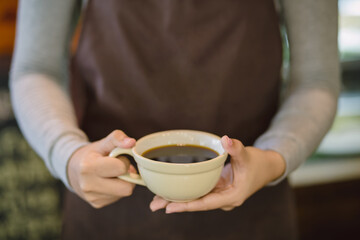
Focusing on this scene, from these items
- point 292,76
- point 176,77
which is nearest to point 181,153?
point 176,77

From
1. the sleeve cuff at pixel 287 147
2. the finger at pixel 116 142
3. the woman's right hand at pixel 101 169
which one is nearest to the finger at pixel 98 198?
the woman's right hand at pixel 101 169

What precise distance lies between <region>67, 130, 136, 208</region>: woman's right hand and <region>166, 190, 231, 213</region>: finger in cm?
11

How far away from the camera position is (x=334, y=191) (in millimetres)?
1914

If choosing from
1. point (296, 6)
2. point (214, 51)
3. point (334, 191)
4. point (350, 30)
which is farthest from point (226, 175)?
point (350, 30)

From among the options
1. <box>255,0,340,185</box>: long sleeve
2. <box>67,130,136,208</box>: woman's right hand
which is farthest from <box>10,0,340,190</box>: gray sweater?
<box>67,130,136,208</box>: woman's right hand

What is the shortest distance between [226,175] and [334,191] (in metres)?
1.53

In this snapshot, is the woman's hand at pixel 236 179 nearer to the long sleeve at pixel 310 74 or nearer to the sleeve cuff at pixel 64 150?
the long sleeve at pixel 310 74

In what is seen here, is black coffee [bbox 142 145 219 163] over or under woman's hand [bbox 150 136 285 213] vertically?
over

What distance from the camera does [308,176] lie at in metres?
1.89

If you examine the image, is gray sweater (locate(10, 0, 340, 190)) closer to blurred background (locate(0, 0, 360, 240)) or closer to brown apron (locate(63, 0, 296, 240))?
brown apron (locate(63, 0, 296, 240))

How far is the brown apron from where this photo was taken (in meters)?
0.79

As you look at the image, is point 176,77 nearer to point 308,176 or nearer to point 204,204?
point 204,204

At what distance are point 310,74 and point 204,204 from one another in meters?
0.47

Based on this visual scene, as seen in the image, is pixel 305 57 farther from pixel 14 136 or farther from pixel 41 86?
pixel 14 136
